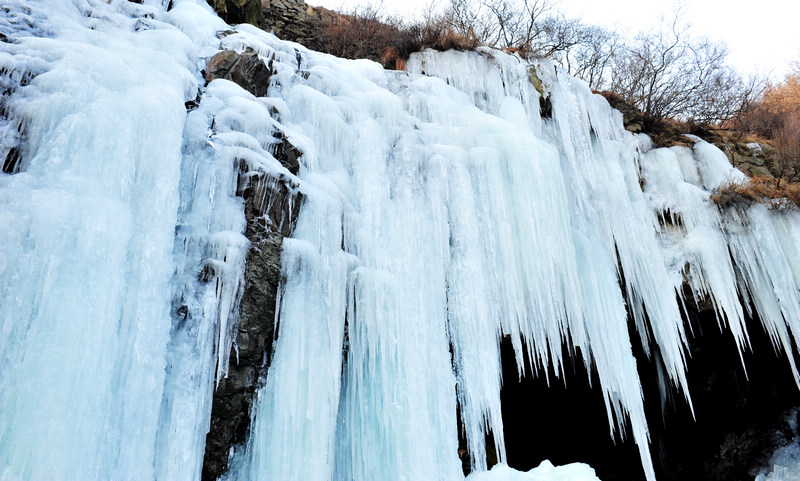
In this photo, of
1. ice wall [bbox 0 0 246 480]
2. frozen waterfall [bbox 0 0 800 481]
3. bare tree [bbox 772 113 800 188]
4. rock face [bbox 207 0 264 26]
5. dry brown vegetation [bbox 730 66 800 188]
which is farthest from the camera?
dry brown vegetation [bbox 730 66 800 188]

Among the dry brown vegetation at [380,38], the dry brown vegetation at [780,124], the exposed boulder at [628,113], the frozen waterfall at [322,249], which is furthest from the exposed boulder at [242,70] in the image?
the dry brown vegetation at [780,124]

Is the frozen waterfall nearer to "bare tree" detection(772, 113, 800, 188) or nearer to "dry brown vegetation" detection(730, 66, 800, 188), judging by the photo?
"bare tree" detection(772, 113, 800, 188)

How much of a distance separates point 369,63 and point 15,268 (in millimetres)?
5256

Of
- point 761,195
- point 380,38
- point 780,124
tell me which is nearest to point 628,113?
point 761,195

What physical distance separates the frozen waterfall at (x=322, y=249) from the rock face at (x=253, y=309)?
0.32 feet

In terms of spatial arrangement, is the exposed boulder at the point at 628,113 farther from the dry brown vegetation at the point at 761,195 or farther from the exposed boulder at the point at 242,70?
the exposed boulder at the point at 242,70

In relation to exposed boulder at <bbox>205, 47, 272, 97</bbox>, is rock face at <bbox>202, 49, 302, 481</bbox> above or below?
below

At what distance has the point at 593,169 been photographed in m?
6.81

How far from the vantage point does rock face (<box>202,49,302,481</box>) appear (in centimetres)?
349

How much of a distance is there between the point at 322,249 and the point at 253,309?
80cm

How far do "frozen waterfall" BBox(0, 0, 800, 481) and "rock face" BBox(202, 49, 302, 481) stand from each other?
10 cm

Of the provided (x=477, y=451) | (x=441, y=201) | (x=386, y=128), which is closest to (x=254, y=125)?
(x=386, y=128)

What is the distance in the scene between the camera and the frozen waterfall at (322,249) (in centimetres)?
269

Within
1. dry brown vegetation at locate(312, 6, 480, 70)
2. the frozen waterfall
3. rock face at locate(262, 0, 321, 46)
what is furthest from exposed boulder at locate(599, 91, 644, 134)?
rock face at locate(262, 0, 321, 46)
